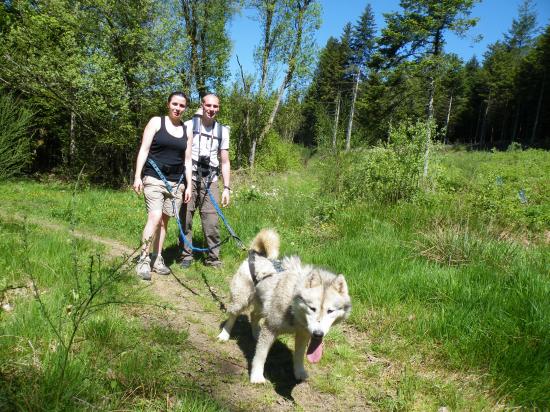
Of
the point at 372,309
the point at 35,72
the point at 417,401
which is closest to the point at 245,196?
the point at 372,309

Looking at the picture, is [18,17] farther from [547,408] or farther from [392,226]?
[547,408]

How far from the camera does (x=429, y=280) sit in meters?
4.29

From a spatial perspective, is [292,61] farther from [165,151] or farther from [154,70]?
[165,151]

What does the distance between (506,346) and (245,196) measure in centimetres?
707

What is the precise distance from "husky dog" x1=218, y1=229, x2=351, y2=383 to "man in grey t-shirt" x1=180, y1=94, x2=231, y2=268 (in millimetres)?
1478

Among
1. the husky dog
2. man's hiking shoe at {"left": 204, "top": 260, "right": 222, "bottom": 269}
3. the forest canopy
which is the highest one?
the forest canopy

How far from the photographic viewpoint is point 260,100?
19562 mm

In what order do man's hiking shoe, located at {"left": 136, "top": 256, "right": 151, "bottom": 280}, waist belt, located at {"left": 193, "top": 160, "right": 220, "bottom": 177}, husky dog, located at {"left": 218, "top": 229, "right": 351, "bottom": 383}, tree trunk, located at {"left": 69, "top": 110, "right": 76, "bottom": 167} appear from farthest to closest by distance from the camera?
tree trunk, located at {"left": 69, "top": 110, "right": 76, "bottom": 167} → waist belt, located at {"left": 193, "top": 160, "right": 220, "bottom": 177} → man's hiking shoe, located at {"left": 136, "top": 256, "right": 151, "bottom": 280} → husky dog, located at {"left": 218, "top": 229, "right": 351, "bottom": 383}

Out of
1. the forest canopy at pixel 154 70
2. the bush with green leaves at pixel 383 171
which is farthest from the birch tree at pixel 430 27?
the bush with green leaves at pixel 383 171

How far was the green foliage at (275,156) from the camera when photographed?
22.1m

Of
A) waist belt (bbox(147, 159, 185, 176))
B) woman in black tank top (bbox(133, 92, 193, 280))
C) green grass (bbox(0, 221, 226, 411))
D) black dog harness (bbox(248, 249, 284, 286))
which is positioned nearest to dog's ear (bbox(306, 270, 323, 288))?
black dog harness (bbox(248, 249, 284, 286))

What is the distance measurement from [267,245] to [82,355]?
6.00ft

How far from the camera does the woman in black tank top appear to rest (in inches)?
178

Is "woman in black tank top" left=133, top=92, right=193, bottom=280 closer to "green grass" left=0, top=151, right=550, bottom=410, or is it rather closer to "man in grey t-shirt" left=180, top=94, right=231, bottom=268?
"man in grey t-shirt" left=180, top=94, right=231, bottom=268
